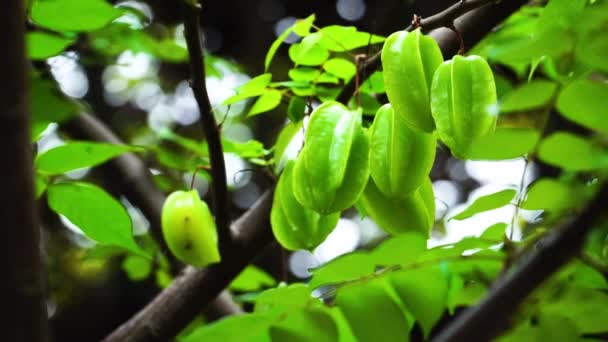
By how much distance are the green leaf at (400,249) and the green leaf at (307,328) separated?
0.07 m

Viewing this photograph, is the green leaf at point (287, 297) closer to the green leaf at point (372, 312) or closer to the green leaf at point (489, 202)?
the green leaf at point (372, 312)

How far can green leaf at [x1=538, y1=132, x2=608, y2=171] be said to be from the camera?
0.47 metres

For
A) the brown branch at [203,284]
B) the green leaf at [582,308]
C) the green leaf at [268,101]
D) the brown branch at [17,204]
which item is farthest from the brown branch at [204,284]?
the brown branch at [17,204]

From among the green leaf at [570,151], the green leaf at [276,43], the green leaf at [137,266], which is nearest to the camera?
the green leaf at [570,151]

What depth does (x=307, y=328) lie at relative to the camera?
628 mm

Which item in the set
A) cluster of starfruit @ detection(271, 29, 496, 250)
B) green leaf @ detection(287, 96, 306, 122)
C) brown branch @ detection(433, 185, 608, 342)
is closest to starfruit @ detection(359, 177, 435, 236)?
cluster of starfruit @ detection(271, 29, 496, 250)

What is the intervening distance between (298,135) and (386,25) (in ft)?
3.39

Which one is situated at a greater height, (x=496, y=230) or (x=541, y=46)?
(x=541, y=46)

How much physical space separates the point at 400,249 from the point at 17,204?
36cm

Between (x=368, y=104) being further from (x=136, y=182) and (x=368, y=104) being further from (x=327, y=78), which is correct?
(x=136, y=182)

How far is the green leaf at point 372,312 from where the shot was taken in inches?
24.4

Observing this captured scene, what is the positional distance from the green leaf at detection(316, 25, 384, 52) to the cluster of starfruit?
0.18 meters

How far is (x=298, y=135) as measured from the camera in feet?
3.62

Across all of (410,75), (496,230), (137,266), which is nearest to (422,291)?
(496,230)
